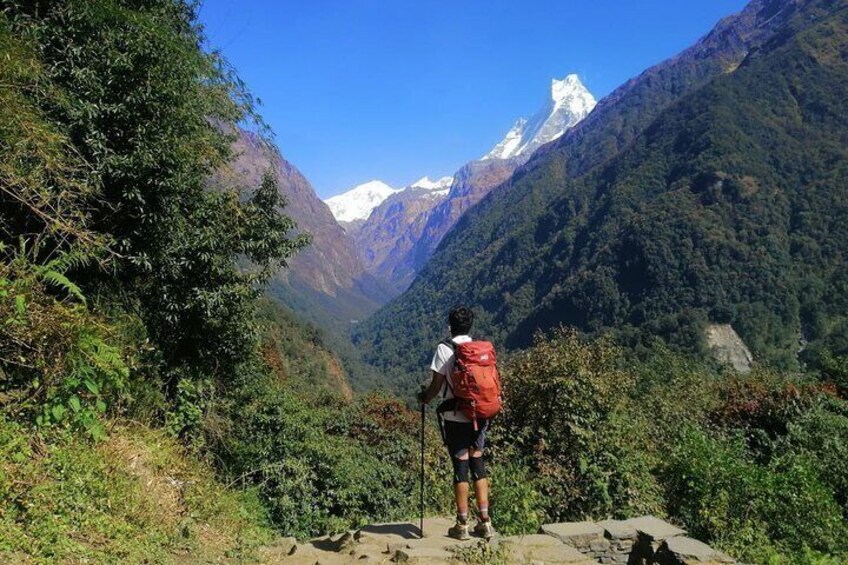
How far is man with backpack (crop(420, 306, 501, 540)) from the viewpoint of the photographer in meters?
4.71

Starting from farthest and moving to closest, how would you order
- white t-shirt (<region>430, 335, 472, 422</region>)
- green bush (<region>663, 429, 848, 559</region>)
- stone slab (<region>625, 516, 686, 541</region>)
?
green bush (<region>663, 429, 848, 559</region>), stone slab (<region>625, 516, 686, 541</region>), white t-shirt (<region>430, 335, 472, 422</region>)

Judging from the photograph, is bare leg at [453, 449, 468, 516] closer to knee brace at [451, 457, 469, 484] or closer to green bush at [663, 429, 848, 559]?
knee brace at [451, 457, 469, 484]

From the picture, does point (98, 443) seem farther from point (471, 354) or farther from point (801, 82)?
point (801, 82)

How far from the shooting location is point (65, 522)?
3783mm

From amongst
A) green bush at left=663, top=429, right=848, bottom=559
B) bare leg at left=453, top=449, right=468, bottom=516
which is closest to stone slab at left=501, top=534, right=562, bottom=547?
bare leg at left=453, top=449, right=468, bottom=516

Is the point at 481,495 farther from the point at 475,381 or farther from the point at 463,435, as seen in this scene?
the point at 475,381

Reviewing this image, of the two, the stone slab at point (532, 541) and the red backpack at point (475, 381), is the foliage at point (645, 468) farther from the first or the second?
the red backpack at point (475, 381)

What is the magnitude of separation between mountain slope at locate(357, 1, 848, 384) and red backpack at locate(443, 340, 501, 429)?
9423cm

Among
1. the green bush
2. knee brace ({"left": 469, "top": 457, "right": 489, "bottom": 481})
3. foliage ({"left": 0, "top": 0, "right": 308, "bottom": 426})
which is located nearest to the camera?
knee brace ({"left": 469, "top": 457, "right": 489, "bottom": 481})

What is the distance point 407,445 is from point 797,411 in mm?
9353

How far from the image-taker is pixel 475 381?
470 cm

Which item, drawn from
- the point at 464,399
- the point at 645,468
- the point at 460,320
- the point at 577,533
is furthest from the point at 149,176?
the point at 645,468

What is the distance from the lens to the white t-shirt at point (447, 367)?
15.8ft

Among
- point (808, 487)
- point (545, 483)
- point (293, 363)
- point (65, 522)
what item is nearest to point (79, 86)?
point (65, 522)
